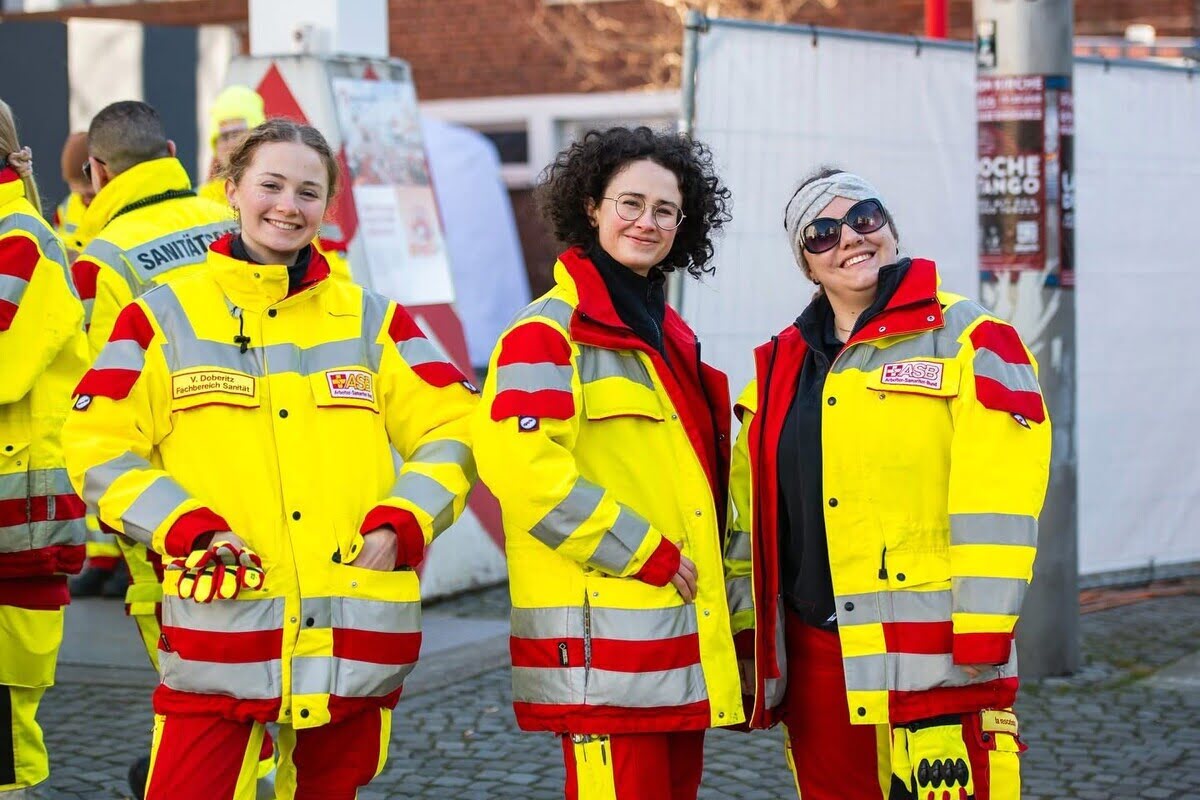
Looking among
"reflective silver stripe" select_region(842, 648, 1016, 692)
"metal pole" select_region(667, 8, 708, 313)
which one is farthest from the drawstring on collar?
"metal pole" select_region(667, 8, 708, 313)

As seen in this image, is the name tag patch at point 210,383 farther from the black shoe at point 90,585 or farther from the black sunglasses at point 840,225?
the black shoe at point 90,585

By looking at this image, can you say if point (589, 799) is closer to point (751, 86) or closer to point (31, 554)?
point (31, 554)

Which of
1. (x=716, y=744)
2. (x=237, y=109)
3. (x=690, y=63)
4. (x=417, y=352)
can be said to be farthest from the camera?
(x=237, y=109)

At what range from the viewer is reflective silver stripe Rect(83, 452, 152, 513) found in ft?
11.8

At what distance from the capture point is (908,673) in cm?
371

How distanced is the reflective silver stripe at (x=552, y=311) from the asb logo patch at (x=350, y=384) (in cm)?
33

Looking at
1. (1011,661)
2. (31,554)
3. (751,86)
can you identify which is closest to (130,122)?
(31,554)

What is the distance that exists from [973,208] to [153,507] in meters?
5.25

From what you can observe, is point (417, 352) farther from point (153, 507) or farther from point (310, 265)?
point (153, 507)

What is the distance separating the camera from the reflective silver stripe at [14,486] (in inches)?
187

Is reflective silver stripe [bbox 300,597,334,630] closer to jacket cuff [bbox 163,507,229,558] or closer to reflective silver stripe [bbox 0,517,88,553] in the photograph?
jacket cuff [bbox 163,507,229,558]

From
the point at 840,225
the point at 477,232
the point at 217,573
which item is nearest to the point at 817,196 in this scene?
the point at 840,225

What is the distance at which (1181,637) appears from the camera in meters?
7.70

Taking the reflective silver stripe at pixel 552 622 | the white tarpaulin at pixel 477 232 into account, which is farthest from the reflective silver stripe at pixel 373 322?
the white tarpaulin at pixel 477 232
